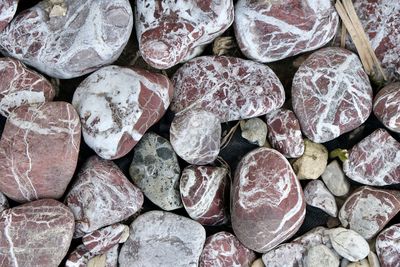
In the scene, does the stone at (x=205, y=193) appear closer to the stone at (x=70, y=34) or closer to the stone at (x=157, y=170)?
the stone at (x=157, y=170)

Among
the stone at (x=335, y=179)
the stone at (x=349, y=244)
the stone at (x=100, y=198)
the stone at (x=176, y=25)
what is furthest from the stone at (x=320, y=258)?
the stone at (x=176, y=25)

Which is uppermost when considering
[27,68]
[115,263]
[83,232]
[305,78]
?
[27,68]

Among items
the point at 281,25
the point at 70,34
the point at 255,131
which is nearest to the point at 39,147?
the point at 70,34

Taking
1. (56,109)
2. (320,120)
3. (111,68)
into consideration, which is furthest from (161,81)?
(320,120)

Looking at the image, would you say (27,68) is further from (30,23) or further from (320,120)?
(320,120)

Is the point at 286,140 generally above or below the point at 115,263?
above

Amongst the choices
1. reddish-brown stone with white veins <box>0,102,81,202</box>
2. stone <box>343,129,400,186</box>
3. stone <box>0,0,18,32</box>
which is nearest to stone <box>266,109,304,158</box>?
stone <box>343,129,400,186</box>

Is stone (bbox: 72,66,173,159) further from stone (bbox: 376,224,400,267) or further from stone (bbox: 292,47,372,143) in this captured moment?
Answer: stone (bbox: 376,224,400,267)

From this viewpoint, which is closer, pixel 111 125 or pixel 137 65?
pixel 111 125
